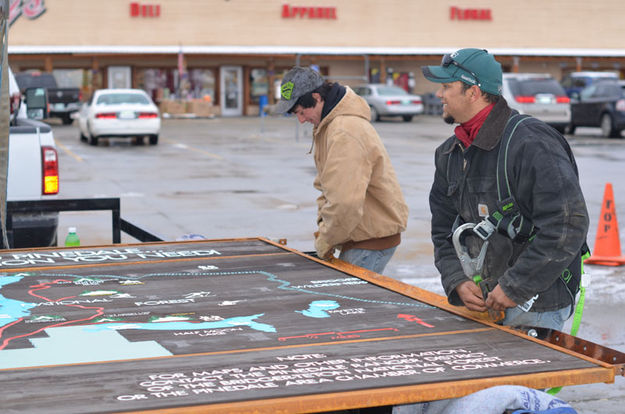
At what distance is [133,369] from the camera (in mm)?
3535

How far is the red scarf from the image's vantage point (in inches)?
168

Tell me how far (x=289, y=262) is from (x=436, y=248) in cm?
131

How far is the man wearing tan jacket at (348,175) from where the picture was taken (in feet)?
18.0

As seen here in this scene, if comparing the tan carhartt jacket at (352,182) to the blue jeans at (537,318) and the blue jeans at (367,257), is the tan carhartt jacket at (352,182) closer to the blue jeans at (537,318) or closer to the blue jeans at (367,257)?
the blue jeans at (367,257)

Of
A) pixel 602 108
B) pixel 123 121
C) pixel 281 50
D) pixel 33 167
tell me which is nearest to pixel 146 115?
pixel 123 121

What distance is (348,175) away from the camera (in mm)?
5480

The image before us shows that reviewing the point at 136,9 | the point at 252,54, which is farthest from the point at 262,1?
the point at 136,9

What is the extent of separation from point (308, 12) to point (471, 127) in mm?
46097

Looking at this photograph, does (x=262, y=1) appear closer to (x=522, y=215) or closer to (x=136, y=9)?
(x=136, y=9)

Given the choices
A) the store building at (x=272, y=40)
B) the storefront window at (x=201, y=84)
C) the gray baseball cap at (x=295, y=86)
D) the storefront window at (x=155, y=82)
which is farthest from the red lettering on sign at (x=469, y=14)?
the gray baseball cap at (x=295, y=86)

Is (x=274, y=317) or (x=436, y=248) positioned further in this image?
(x=436, y=248)

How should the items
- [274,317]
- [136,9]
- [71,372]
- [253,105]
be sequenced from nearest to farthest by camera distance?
[71,372] → [274,317] → [136,9] → [253,105]

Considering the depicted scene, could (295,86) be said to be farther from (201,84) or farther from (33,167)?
(201,84)

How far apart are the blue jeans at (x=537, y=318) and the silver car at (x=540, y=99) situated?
2757cm
